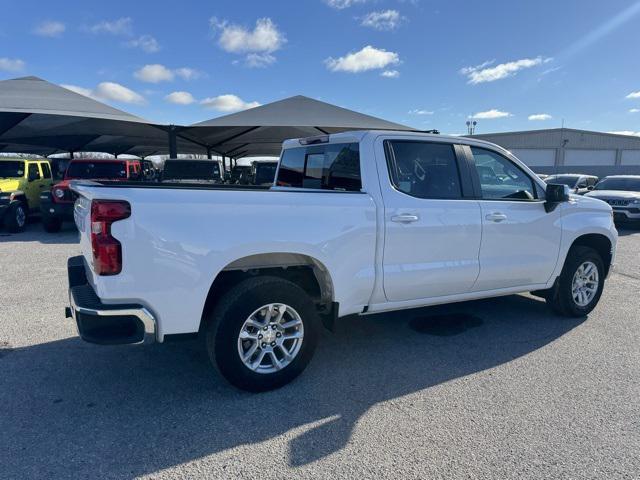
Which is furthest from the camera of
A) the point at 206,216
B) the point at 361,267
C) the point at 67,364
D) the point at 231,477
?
the point at 67,364

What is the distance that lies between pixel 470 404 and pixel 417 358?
82 cm

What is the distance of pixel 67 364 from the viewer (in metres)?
3.73

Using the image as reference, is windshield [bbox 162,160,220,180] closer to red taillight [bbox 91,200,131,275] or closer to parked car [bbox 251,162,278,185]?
parked car [bbox 251,162,278,185]

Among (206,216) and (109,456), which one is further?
(206,216)

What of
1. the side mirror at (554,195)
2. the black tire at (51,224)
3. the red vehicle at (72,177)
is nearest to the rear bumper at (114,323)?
the side mirror at (554,195)

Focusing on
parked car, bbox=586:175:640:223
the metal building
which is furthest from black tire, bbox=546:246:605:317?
the metal building

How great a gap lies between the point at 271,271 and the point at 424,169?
1683mm

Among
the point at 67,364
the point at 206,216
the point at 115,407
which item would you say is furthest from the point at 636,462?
the point at 67,364

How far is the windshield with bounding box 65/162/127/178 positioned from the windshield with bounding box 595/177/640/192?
52.3 ft

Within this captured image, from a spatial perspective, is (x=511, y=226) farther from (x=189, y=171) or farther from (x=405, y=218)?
(x=189, y=171)

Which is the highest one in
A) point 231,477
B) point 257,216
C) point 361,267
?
point 257,216

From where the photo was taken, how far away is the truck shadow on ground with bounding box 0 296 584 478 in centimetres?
260

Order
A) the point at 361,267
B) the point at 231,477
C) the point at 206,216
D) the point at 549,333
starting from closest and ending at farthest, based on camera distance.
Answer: the point at 231,477, the point at 206,216, the point at 361,267, the point at 549,333

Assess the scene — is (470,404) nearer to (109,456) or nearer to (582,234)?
(109,456)
